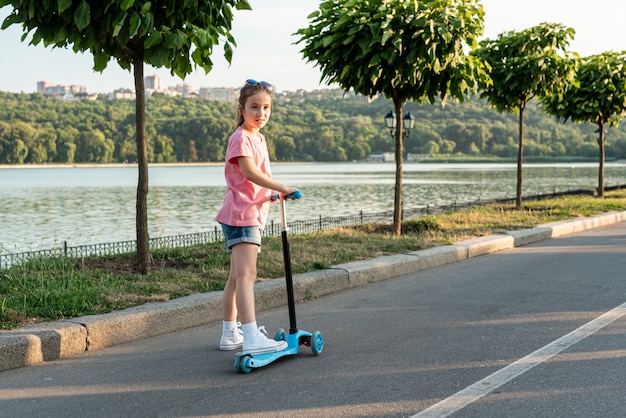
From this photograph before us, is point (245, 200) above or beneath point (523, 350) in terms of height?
above

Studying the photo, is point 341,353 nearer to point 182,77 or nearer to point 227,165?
point 227,165

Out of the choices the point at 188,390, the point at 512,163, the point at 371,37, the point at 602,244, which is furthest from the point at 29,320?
the point at 512,163

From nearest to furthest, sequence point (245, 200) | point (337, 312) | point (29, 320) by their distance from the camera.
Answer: point (245, 200)
point (29, 320)
point (337, 312)

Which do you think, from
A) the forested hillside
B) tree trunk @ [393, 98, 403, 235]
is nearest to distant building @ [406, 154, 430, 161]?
the forested hillside

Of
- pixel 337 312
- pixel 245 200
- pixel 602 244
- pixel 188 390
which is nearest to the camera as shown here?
pixel 188 390

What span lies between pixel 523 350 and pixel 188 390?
2.45m

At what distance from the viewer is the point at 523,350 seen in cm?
561

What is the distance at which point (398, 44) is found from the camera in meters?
11.8

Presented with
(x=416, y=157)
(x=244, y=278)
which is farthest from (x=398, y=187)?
(x=416, y=157)

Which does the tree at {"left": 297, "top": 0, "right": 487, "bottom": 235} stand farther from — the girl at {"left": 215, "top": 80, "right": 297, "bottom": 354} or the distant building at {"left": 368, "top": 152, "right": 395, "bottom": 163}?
the distant building at {"left": 368, "top": 152, "right": 395, "bottom": 163}

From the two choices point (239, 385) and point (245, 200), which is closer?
point (239, 385)

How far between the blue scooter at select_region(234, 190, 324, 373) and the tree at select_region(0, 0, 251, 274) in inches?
118

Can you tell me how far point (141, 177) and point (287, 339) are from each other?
3.58 m

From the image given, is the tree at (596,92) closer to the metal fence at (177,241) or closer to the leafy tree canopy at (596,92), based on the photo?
the leafy tree canopy at (596,92)
